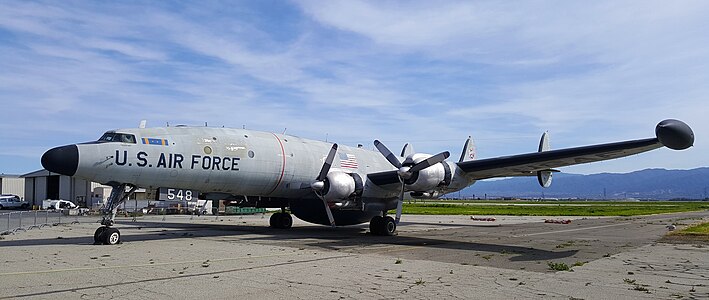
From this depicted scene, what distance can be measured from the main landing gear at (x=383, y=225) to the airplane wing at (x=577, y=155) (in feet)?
10.8

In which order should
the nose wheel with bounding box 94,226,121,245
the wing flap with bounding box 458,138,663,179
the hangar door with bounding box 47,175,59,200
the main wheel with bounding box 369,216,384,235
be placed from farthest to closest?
the hangar door with bounding box 47,175,59,200, the main wheel with bounding box 369,216,384,235, the wing flap with bounding box 458,138,663,179, the nose wheel with bounding box 94,226,121,245

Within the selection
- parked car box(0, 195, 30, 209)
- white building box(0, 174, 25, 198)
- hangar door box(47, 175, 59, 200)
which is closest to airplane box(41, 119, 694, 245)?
parked car box(0, 195, 30, 209)

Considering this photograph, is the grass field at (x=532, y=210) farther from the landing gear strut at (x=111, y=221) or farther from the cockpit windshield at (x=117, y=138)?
the cockpit windshield at (x=117, y=138)

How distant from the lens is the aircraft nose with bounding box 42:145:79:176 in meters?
14.4

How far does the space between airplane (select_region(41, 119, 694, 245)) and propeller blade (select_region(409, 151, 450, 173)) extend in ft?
0.11

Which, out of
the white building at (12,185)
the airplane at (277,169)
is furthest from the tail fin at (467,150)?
the white building at (12,185)

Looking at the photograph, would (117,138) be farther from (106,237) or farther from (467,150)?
(467,150)

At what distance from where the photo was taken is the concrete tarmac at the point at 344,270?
843 cm

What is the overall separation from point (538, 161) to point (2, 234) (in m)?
18.2

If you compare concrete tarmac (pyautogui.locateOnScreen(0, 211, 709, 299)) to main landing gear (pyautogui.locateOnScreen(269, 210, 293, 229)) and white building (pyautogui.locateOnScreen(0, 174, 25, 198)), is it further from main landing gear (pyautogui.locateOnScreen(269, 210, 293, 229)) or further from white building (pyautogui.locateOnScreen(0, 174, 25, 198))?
white building (pyautogui.locateOnScreen(0, 174, 25, 198))

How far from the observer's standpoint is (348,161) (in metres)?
22.0

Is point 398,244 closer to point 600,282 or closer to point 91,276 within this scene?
point 600,282

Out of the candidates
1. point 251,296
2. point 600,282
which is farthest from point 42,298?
point 600,282

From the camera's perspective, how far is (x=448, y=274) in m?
10.4
